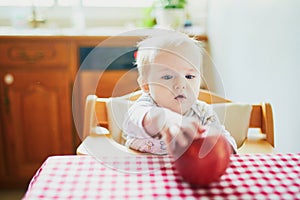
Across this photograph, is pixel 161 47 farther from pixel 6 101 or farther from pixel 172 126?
pixel 6 101

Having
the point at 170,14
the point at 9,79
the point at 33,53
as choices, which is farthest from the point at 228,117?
the point at 9,79

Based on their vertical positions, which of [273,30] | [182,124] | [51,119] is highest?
[273,30]

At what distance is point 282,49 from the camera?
1328 mm

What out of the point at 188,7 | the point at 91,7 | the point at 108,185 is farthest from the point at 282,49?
the point at 91,7

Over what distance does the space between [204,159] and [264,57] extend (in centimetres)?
93

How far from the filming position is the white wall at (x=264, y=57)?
49.4 inches

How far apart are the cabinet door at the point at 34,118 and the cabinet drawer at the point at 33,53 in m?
0.06

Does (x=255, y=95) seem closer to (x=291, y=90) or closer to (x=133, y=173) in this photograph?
(x=291, y=90)

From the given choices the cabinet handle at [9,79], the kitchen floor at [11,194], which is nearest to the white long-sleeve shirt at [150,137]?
the cabinet handle at [9,79]

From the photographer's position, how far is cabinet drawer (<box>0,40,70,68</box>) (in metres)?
2.04

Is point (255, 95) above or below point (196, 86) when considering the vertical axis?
below

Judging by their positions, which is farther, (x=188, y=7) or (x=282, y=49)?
(x=188, y=7)

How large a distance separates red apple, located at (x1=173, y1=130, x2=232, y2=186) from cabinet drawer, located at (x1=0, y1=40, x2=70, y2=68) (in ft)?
4.98

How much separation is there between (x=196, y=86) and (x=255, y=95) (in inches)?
27.0
